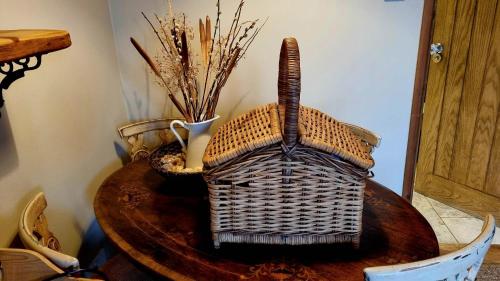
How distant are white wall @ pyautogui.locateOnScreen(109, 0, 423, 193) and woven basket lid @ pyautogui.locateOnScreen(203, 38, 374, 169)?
28.6 inches

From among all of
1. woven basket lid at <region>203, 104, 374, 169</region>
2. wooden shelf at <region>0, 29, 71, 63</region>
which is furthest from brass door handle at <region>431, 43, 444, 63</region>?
wooden shelf at <region>0, 29, 71, 63</region>

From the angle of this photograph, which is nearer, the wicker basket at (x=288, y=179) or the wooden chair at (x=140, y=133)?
the wicker basket at (x=288, y=179)

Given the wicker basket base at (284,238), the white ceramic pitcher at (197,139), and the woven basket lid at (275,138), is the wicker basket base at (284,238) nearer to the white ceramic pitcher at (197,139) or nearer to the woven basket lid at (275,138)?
the woven basket lid at (275,138)

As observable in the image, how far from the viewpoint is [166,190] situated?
4.43 ft

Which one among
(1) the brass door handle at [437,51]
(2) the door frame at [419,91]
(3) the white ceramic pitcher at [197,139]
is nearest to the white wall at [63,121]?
(3) the white ceramic pitcher at [197,139]

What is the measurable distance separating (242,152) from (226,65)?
0.50 m

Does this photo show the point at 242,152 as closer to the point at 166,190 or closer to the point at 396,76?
the point at 166,190

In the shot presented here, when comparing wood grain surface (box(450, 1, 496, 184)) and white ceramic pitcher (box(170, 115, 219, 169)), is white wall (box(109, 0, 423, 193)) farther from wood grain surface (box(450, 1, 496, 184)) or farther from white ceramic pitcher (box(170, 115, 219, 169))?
wood grain surface (box(450, 1, 496, 184))

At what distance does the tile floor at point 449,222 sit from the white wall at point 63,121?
2059mm

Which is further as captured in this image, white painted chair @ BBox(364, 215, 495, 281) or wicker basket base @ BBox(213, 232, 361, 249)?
wicker basket base @ BBox(213, 232, 361, 249)

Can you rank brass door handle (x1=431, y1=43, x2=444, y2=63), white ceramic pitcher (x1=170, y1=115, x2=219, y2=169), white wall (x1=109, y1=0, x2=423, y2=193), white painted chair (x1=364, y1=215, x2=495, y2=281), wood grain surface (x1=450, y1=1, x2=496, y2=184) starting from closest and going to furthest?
1. white painted chair (x1=364, y1=215, x2=495, y2=281)
2. white ceramic pitcher (x1=170, y1=115, x2=219, y2=169)
3. white wall (x1=109, y1=0, x2=423, y2=193)
4. wood grain surface (x1=450, y1=1, x2=496, y2=184)
5. brass door handle (x1=431, y1=43, x2=444, y2=63)

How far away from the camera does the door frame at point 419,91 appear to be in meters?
1.64

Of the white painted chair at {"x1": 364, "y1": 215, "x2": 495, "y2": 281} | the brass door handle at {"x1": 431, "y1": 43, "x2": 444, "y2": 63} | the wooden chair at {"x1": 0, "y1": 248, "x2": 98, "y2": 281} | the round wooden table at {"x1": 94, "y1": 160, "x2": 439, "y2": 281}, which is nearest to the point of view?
the white painted chair at {"x1": 364, "y1": 215, "x2": 495, "y2": 281}

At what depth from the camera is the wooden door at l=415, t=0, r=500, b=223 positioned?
2285 millimetres
